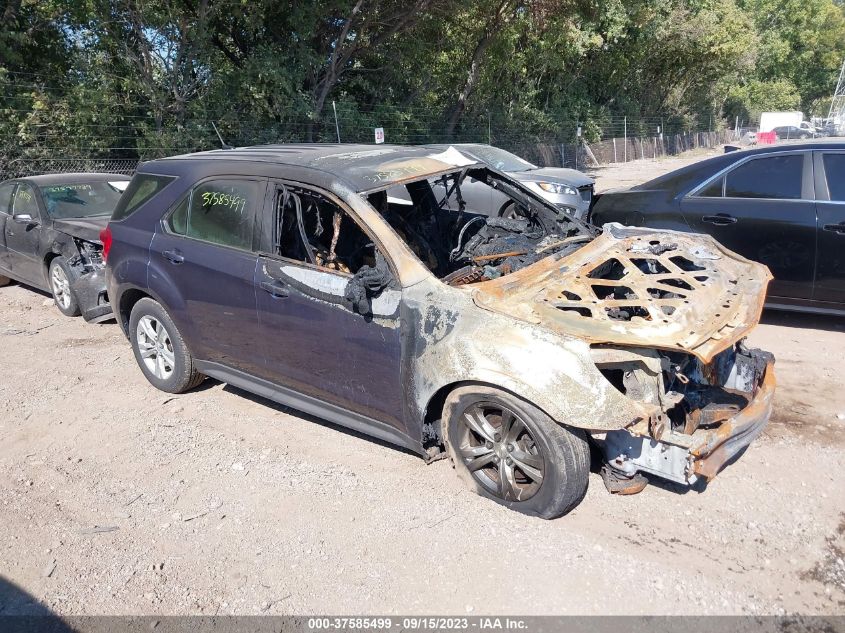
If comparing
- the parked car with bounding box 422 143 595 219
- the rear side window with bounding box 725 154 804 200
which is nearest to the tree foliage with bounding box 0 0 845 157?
the parked car with bounding box 422 143 595 219

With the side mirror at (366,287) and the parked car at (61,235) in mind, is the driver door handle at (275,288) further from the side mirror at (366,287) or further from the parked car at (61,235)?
the parked car at (61,235)

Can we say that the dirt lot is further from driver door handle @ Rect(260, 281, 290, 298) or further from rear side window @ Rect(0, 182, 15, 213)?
rear side window @ Rect(0, 182, 15, 213)

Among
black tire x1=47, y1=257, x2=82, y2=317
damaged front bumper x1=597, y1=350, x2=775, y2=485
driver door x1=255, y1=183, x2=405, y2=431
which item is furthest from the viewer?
black tire x1=47, y1=257, x2=82, y2=317

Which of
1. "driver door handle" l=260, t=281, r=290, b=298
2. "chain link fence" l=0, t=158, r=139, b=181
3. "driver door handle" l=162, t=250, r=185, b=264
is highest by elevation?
"chain link fence" l=0, t=158, r=139, b=181

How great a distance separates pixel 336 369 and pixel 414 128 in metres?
17.0

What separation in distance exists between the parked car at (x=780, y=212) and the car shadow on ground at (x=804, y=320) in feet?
1.78

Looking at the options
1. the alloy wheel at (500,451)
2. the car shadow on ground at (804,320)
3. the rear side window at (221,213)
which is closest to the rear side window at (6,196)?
the rear side window at (221,213)

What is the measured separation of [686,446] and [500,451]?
0.89 meters

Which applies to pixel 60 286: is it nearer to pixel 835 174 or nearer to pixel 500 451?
pixel 500 451

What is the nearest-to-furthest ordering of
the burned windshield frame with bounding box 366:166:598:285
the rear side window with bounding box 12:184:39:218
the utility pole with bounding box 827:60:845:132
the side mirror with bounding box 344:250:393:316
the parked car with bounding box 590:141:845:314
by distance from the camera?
the side mirror with bounding box 344:250:393:316 → the burned windshield frame with bounding box 366:166:598:285 → the parked car with bounding box 590:141:845:314 → the rear side window with bounding box 12:184:39:218 → the utility pole with bounding box 827:60:845:132

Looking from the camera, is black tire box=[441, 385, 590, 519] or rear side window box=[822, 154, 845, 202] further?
rear side window box=[822, 154, 845, 202]

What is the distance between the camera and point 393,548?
3.23 m

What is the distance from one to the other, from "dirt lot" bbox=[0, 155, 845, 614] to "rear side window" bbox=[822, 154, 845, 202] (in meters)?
1.62

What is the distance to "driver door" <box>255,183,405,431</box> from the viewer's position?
11.7ft
